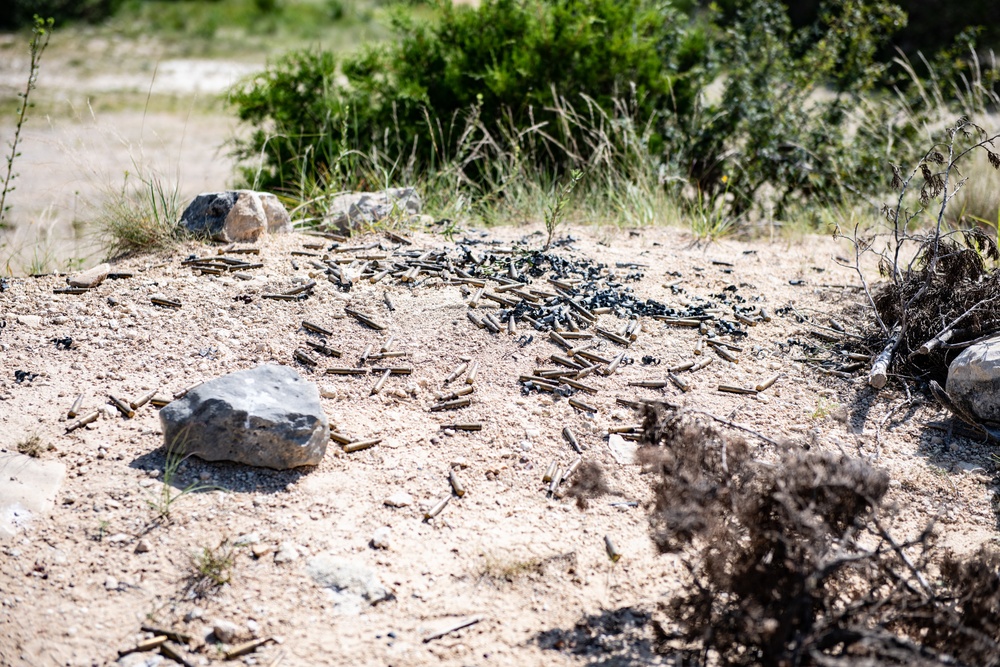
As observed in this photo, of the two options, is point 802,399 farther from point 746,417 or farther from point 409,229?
point 409,229

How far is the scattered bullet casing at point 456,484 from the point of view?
3412 millimetres

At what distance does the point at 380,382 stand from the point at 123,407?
3.85ft

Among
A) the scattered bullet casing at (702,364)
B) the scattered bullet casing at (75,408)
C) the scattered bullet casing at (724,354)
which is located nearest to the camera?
the scattered bullet casing at (75,408)

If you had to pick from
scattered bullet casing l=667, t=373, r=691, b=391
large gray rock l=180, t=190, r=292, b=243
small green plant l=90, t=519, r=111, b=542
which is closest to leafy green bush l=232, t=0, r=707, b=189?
large gray rock l=180, t=190, r=292, b=243

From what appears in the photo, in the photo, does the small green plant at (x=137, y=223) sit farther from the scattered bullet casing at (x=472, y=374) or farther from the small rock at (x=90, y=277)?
the scattered bullet casing at (x=472, y=374)

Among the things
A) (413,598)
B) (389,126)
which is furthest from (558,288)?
(389,126)

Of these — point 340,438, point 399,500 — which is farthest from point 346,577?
point 340,438

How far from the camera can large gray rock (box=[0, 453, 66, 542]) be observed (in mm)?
3090

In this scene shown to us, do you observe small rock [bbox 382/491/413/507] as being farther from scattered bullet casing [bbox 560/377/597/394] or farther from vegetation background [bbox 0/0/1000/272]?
vegetation background [bbox 0/0/1000/272]

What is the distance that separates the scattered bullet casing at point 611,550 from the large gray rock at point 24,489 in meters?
2.18

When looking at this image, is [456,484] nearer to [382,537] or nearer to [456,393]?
[382,537]

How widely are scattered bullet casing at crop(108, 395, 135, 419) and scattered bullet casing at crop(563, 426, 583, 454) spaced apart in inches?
77.7

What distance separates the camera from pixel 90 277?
4.78 meters

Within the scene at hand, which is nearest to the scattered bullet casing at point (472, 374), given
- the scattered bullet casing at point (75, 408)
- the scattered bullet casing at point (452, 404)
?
the scattered bullet casing at point (452, 404)
